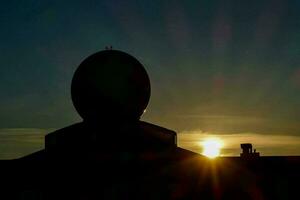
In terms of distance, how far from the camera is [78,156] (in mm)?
36344

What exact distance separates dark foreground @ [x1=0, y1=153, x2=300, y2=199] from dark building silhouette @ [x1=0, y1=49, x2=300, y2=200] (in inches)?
2.5

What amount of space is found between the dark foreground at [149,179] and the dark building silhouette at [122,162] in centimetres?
6

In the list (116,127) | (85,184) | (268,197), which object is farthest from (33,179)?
(268,197)

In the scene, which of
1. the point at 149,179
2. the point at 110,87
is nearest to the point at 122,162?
the point at 149,179

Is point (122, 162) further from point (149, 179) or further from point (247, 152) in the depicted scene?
point (247, 152)

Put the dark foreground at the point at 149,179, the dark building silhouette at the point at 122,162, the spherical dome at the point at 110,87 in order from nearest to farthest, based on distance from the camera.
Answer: the dark foreground at the point at 149,179 < the dark building silhouette at the point at 122,162 < the spherical dome at the point at 110,87

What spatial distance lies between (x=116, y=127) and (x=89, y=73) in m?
4.11

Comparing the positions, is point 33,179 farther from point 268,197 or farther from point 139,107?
point 268,197

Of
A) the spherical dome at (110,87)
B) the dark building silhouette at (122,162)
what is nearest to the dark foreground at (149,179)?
the dark building silhouette at (122,162)

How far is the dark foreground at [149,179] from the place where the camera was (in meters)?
34.8

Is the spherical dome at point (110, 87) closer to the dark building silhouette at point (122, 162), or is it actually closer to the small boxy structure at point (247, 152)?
the dark building silhouette at point (122, 162)

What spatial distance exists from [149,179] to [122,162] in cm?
214

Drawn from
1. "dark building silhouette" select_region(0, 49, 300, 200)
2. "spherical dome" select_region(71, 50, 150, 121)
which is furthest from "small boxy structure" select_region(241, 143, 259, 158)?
"spherical dome" select_region(71, 50, 150, 121)

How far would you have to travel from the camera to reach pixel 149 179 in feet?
114
